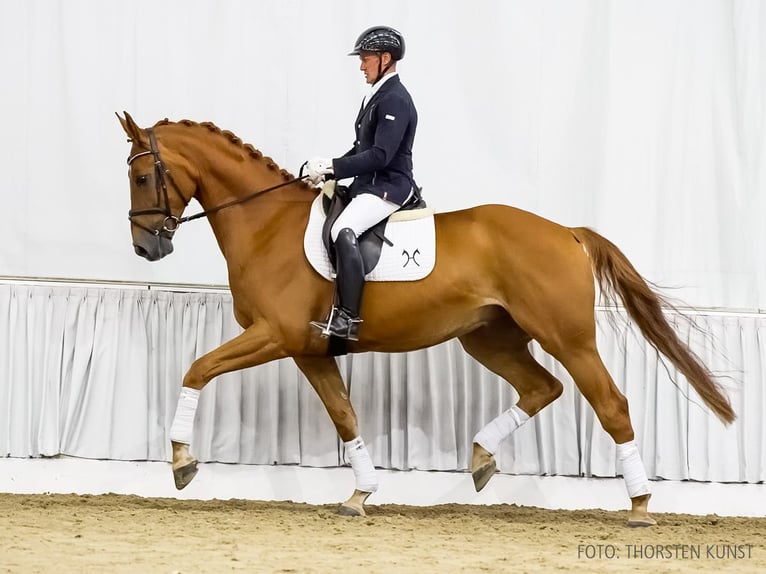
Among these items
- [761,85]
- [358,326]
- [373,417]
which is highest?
[761,85]

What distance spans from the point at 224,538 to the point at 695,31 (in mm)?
4088

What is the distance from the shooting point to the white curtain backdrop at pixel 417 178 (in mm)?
5504

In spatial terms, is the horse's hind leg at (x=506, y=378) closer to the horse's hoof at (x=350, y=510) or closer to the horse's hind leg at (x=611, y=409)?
the horse's hind leg at (x=611, y=409)

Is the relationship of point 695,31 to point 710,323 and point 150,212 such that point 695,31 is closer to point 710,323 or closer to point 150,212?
point 710,323

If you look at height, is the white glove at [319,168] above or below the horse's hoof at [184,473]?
above

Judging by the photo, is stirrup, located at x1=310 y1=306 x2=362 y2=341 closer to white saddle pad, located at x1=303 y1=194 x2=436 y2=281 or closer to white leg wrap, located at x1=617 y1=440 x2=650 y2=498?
white saddle pad, located at x1=303 y1=194 x2=436 y2=281

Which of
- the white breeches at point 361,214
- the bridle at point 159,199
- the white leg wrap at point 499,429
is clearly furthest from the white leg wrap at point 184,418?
the white leg wrap at point 499,429

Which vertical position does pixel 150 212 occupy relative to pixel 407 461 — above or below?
above

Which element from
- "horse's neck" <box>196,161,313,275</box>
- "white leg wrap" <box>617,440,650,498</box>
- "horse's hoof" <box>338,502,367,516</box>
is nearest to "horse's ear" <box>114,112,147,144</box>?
"horse's neck" <box>196,161,313,275</box>

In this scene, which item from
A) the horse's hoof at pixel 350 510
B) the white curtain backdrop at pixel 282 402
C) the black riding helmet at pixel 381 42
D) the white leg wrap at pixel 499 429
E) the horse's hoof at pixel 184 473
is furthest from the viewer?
the white curtain backdrop at pixel 282 402

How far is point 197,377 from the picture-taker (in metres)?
4.57

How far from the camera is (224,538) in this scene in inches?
161

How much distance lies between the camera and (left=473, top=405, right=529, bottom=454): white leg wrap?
501 centimetres

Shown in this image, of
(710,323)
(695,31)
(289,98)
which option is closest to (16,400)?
(289,98)
